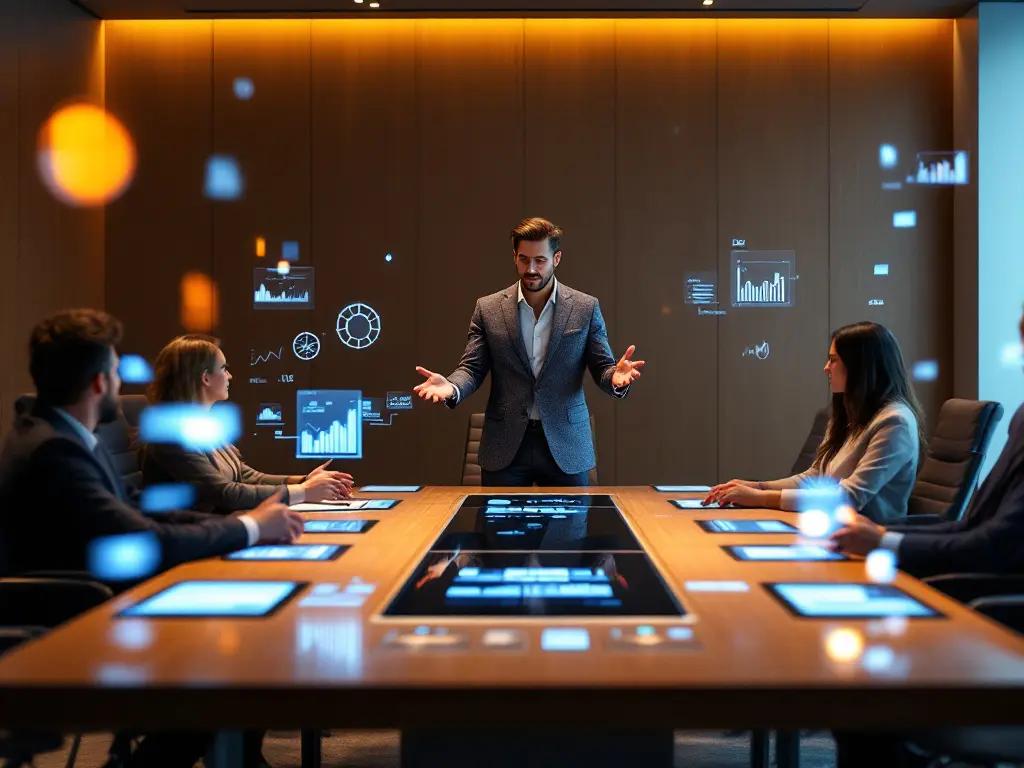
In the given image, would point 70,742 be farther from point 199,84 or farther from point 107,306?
point 199,84

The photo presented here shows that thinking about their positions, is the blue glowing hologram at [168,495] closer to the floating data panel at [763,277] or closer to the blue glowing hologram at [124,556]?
the blue glowing hologram at [124,556]

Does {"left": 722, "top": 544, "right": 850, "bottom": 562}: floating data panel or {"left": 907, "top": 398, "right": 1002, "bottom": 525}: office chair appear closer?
{"left": 722, "top": 544, "right": 850, "bottom": 562}: floating data panel

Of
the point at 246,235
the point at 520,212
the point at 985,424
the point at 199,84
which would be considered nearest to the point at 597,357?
the point at 985,424

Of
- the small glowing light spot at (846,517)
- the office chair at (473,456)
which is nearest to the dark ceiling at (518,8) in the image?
the office chair at (473,456)

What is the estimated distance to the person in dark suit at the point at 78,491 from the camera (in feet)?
5.97

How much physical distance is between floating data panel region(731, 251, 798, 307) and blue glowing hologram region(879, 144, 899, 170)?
0.79m

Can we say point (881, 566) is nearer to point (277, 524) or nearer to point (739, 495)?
point (739, 495)

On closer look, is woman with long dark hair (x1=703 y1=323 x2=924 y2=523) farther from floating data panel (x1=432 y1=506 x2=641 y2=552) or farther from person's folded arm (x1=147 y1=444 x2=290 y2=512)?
person's folded arm (x1=147 y1=444 x2=290 y2=512)

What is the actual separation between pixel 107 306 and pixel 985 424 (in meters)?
4.93

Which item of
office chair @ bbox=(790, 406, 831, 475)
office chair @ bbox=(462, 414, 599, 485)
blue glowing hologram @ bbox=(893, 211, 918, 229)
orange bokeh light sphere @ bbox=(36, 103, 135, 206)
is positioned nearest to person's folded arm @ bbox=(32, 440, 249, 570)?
office chair @ bbox=(462, 414, 599, 485)

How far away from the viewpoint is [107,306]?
550cm

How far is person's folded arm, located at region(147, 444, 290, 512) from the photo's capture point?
2615mm

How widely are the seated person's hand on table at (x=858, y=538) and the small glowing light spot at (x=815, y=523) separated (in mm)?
277

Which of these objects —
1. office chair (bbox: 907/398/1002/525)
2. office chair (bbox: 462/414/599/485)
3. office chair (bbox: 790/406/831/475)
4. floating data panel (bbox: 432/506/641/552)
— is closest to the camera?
floating data panel (bbox: 432/506/641/552)
